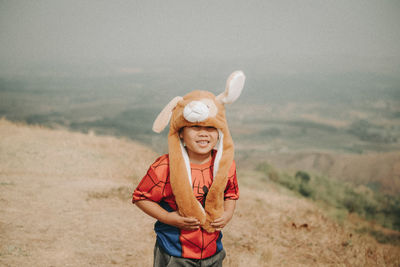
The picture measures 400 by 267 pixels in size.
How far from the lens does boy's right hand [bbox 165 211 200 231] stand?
1.90m

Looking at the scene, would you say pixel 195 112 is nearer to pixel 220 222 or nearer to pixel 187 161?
pixel 187 161

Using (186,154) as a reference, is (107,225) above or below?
below

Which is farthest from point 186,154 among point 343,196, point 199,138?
point 343,196

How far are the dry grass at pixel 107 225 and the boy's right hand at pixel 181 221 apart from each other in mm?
1760

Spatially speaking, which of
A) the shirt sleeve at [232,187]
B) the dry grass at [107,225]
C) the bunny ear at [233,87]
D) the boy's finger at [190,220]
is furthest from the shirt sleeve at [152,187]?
the dry grass at [107,225]

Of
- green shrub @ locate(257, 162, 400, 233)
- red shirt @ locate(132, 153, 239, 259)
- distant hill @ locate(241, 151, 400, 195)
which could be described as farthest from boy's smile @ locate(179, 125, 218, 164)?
distant hill @ locate(241, 151, 400, 195)

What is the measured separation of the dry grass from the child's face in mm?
2079

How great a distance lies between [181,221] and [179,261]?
30cm

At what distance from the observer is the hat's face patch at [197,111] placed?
1810 mm

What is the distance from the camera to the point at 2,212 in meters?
4.05

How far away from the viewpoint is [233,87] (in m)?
1.93

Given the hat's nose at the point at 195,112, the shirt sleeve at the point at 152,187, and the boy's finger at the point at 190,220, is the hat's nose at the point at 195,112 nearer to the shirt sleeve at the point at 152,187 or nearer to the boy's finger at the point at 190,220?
the shirt sleeve at the point at 152,187

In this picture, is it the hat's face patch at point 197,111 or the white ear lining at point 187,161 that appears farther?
the white ear lining at point 187,161

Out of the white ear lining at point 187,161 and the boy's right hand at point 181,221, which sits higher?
the white ear lining at point 187,161
